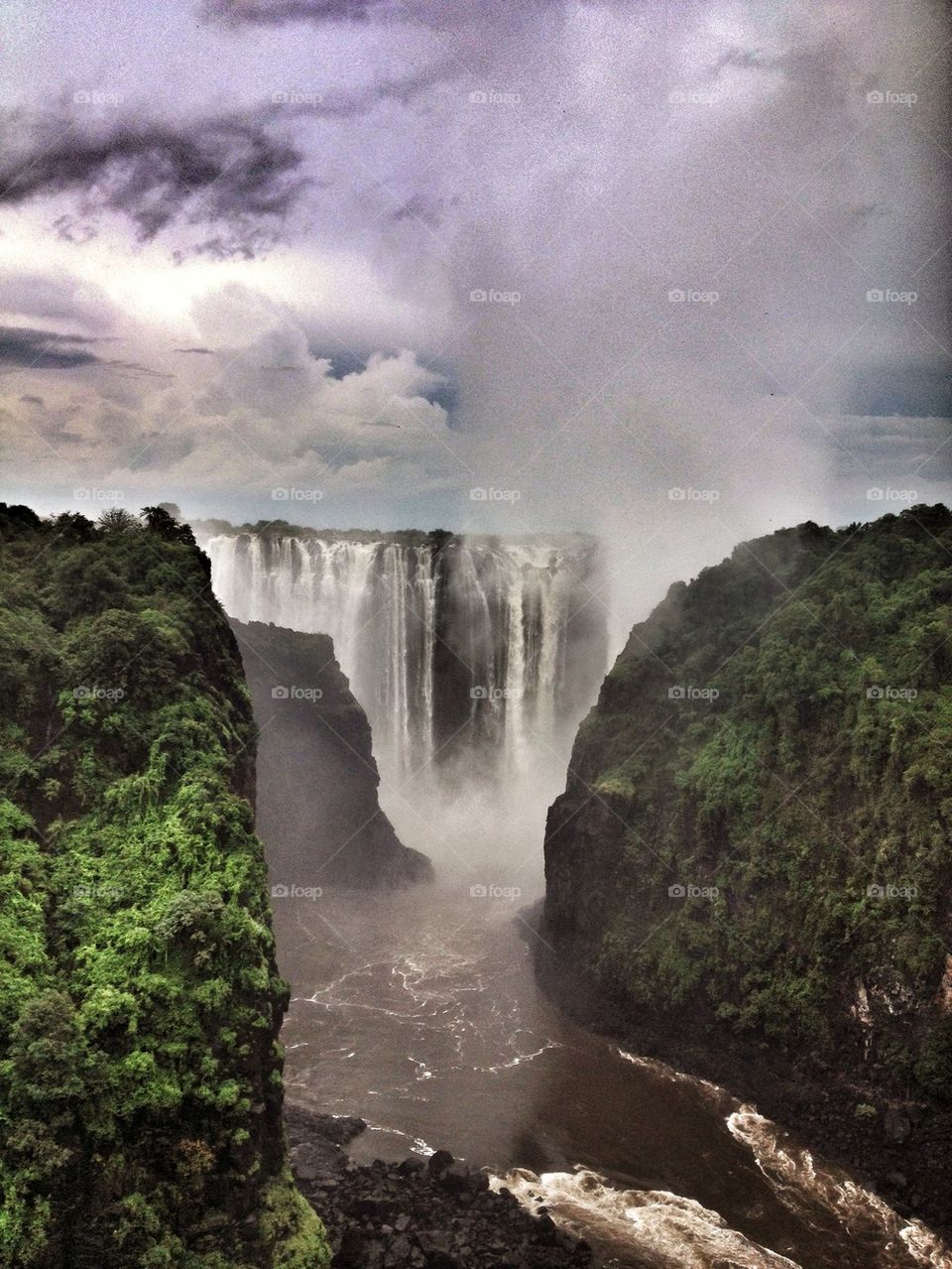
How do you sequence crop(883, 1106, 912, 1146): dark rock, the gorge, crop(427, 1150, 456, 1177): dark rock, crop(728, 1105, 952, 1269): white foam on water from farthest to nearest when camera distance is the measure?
crop(883, 1106, 912, 1146): dark rock < crop(427, 1150, 456, 1177): dark rock < crop(728, 1105, 952, 1269): white foam on water < the gorge

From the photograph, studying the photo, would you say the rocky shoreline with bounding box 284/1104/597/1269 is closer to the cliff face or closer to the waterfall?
the cliff face

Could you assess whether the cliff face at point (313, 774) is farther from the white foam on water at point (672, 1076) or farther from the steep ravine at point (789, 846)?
the white foam on water at point (672, 1076)

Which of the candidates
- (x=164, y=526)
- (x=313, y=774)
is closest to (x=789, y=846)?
(x=164, y=526)

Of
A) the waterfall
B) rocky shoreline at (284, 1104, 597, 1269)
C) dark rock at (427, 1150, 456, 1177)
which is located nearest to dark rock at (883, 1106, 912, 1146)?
rocky shoreline at (284, 1104, 597, 1269)

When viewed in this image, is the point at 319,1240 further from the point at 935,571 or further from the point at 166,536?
the point at 935,571

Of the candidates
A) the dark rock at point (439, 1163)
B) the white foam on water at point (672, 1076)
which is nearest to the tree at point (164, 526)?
the dark rock at point (439, 1163)

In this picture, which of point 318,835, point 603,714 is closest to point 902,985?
point 603,714

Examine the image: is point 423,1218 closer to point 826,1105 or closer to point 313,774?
point 826,1105
